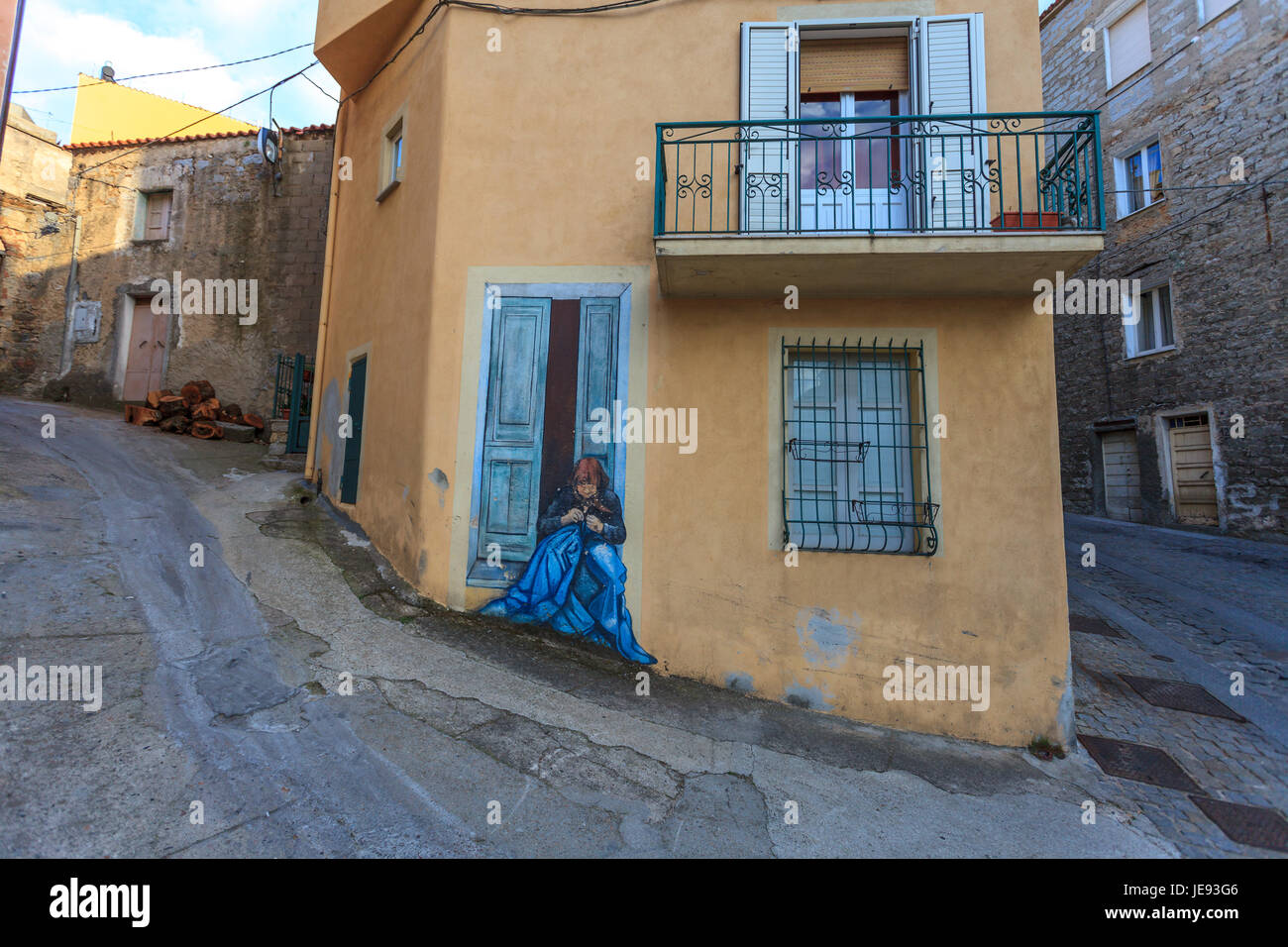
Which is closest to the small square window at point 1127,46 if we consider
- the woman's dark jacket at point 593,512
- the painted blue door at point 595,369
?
the painted blue door at point 595,369

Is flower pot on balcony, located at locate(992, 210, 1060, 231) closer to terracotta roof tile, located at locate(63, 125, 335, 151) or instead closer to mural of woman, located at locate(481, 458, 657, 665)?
mural of woman, located at locate(481, 458, 657, 665)

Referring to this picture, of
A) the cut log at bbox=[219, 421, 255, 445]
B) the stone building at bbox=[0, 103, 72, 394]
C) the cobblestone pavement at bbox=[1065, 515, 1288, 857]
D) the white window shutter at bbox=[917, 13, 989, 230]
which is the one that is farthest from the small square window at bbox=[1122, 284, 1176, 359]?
the stone building at bbox=[0, 103, 72, 394]

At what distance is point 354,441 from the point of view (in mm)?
7211

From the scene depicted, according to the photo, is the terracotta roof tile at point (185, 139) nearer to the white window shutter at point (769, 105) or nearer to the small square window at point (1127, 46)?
the white window shutter at point (769, 105)

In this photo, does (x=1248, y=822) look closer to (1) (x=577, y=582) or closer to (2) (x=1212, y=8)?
(1) (x=577, y=582)

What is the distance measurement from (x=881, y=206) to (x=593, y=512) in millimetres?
3774

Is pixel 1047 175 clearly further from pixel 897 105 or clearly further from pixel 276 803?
pixel 276 803

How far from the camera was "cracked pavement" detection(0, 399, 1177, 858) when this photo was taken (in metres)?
2.76

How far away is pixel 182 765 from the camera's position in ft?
9.71

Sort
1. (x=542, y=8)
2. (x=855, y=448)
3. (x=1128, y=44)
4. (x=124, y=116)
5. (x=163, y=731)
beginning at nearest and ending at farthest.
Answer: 1. (x=163, y=731)
2. (x=855, y=448)
3. (x=542, y=8)
4. (x=1128, y=44)
5. (x=124, y=116)

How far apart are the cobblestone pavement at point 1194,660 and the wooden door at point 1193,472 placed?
→ 1.38 m

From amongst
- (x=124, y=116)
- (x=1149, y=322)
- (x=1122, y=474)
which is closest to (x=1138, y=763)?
(x=1122, y=474)

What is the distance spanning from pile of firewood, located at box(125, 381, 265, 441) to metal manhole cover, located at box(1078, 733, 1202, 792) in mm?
13323
